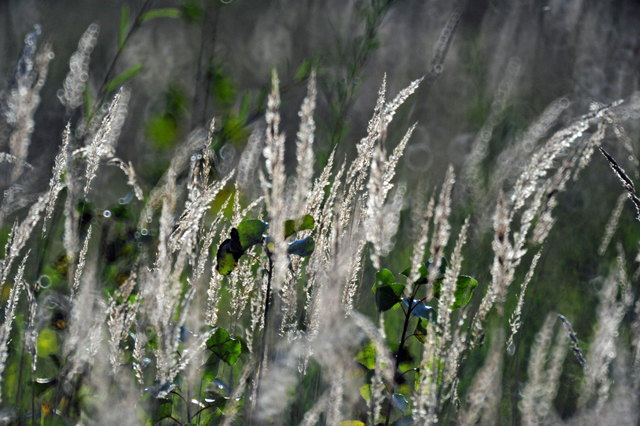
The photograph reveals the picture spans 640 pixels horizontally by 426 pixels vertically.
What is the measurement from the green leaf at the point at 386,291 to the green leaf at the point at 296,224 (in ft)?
0.37

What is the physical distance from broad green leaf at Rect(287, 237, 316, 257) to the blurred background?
0.43m

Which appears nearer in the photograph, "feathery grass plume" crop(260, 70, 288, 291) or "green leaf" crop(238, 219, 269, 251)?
"feathery grass plume" crop(260, 70, 288, 291)

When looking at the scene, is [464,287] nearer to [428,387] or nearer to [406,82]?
[428,387]

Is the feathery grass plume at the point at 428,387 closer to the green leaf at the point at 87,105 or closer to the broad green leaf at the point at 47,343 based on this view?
the broad green leaf at the point at 47,343

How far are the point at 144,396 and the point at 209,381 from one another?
0.13 m

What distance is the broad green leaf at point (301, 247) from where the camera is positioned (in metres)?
0.86

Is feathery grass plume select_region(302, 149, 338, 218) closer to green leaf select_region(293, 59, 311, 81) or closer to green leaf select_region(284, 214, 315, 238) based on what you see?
green leaf select_region(284, 214, 315, 238)

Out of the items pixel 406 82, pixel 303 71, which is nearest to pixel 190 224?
pixel 303 71

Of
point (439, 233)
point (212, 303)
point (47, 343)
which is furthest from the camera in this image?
point (47, 343)

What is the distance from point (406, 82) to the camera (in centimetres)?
302

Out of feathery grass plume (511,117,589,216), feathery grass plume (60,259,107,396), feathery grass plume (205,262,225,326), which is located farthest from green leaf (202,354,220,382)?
feathery grass plume (511,117,589,216)

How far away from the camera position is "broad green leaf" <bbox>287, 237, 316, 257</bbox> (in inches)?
33.7

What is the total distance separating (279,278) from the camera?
0.73 metres

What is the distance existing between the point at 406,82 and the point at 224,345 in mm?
2313
